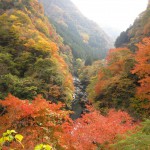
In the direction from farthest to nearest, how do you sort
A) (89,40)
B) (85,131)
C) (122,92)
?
(89,40)
(122,92)
(85,131)

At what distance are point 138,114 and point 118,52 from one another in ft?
42.7

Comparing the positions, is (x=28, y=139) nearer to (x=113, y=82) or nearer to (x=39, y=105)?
(x=39, y=105)

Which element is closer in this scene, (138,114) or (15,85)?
(138,114)

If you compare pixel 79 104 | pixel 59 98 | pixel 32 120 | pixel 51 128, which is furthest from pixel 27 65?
pixel 51 128

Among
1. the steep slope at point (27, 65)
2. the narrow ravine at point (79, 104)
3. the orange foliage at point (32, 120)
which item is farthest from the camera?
the narrow ravine at point (79, 104)

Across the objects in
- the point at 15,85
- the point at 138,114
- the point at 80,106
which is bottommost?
the point at 80,106

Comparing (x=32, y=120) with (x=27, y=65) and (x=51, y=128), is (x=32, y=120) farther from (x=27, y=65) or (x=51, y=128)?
(x=27, y=65)

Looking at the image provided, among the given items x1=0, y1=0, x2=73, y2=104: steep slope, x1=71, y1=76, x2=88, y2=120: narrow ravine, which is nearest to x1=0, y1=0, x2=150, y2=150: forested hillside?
x1=0, y1=0, x2=73, y2=104: steep slope

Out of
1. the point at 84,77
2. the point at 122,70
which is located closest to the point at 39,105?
the point at 122,70

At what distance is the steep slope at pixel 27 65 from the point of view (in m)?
27.0

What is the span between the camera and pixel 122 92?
29.1 metres

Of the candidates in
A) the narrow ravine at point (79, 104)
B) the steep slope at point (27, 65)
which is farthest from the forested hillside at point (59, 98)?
the narrow ravine at point (79, 104)

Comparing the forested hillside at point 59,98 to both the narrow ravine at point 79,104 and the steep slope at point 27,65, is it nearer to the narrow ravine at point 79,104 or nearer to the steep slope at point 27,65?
the steep slope at point 27,65

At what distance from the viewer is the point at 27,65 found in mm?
33281
